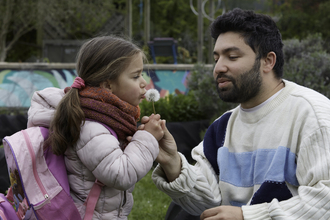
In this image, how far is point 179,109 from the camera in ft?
22.3

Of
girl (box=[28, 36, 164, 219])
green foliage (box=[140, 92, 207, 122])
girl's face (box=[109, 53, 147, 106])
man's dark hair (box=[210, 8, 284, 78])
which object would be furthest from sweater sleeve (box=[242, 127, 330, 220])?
green foliage (box=[140, 92, 207, 122])

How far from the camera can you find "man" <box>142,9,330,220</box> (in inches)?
77.2

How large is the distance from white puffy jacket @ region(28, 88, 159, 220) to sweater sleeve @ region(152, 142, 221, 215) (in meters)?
0.35

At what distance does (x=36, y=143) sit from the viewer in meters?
1.97

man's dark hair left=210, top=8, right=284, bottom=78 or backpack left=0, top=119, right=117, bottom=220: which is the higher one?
man's dark hair left=210, top=8, right=284, bottom=78

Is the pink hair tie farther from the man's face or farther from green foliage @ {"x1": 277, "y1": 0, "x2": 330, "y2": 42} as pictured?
green foliage @ {"x1": 277, "y1": 0, "x2": 330, "y2": 42}

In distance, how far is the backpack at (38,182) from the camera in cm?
193

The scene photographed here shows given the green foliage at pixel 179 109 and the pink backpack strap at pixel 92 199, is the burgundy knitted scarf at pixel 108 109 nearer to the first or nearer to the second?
the pink backpack strap at pixel 92 199

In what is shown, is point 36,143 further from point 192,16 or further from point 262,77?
point 192,16

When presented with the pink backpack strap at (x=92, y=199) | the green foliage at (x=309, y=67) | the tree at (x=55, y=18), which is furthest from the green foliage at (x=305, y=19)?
the pink backpack strap at (x=92, y=199)

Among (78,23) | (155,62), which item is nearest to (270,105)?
(155,62)

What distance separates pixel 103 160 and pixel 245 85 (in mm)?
998

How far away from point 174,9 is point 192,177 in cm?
2519

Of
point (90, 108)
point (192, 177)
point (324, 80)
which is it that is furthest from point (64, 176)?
point (324, 80)
